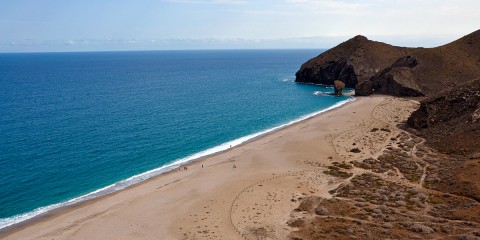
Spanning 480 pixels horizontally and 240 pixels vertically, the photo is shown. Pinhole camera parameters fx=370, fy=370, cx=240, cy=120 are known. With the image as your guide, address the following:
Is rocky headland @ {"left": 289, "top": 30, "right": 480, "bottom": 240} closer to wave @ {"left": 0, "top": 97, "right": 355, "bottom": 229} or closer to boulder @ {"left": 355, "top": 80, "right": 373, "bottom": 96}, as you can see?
boulder @ {"left": 355, "top": 80, "right": 373, "bottom": 96}

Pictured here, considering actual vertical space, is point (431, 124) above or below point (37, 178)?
above

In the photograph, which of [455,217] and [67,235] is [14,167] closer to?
[67,235]

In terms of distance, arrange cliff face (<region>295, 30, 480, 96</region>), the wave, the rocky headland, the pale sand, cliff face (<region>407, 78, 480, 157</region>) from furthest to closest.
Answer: cliff face (<region>295, 30, 480, 96</region>)
cliff face (<region>407, 78, 480, 157</region>)
the wave
the pale sand
the rocky headland

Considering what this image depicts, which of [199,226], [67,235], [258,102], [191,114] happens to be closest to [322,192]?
[199,226]

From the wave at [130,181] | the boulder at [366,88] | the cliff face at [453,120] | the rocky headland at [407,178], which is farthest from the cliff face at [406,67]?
the wave at [130,181]

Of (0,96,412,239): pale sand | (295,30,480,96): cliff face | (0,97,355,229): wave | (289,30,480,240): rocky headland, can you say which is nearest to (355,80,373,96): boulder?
(295,30,480,96): cliff face

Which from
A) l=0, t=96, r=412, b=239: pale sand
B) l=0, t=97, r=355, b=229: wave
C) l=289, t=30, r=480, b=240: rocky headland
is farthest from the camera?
l=0, t=97, r=355, b=229: wave
